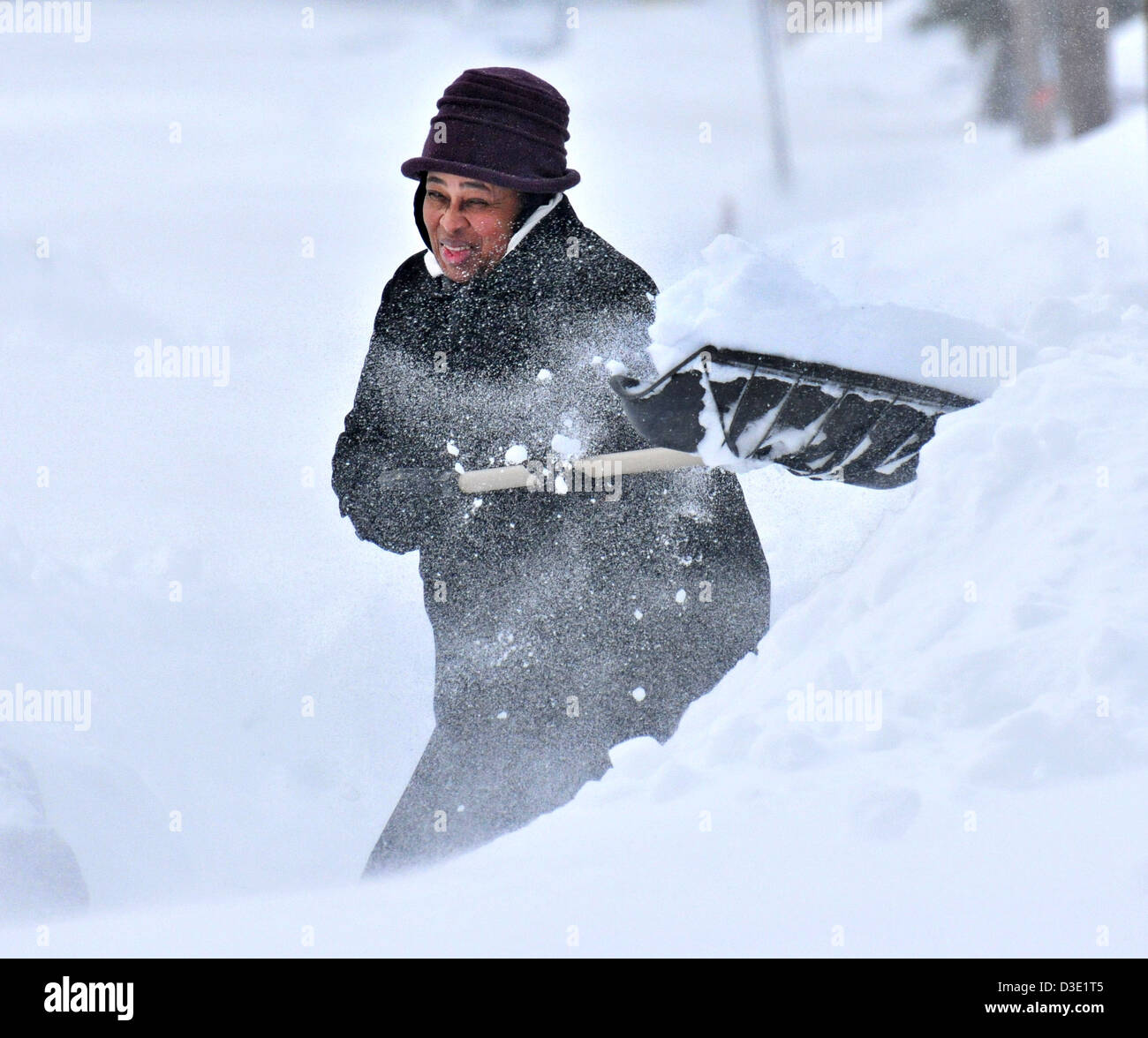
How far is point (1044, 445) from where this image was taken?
2.20m

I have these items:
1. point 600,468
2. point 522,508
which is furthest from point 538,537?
point 600,468

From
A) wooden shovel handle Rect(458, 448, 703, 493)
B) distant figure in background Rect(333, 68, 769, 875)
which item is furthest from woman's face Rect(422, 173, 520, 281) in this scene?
wooden shovel handle Rect(458, 448, 703, 493)

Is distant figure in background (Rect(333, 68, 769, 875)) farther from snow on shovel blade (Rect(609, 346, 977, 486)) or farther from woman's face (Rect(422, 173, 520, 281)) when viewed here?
snow on shovel blade (Rect(609, 346, 977, 486))

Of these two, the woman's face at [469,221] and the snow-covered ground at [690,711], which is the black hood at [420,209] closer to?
the woman's face at [469,221]

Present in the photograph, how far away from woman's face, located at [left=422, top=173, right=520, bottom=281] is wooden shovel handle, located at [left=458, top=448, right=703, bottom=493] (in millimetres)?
452

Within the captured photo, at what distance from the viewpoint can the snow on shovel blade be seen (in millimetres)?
2422

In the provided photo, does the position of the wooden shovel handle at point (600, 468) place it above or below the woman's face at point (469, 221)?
below

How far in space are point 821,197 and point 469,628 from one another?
11872mm

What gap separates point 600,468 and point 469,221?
2.01 feet

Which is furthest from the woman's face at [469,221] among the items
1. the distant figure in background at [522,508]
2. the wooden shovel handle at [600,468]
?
the wooden shovel handle at [600,468]

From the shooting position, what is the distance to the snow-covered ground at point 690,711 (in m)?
1.68

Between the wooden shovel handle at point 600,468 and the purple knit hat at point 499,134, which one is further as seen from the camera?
the purple knit hat at point 499,134

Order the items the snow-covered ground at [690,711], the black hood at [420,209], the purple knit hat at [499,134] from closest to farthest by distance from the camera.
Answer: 1. the snow-covered ground at [690,711]
2. the purple knit hat at [499,134]
3. the black hood at [420,209]

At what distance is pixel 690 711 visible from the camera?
221 cm
